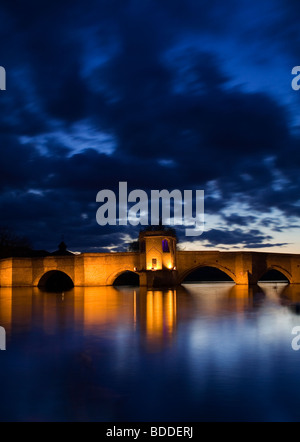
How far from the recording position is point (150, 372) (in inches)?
307

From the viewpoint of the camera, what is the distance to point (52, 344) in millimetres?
10812

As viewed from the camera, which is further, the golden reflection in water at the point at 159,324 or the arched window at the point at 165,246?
the arched window at the point at 165,246

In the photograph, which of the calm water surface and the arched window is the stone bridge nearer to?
the arched window

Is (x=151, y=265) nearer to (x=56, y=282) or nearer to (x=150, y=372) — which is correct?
(x=56, y=282)

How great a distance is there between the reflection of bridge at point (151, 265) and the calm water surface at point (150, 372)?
1062 inches

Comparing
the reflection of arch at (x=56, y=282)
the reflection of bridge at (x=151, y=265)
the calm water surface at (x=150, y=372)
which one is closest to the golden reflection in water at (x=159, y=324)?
the calm water surface at (x=150, y=372)

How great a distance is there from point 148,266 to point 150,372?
1334 inches

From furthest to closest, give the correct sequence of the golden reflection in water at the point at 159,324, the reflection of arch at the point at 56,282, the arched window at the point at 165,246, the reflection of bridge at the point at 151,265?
1. the reflection of arch at the point at 56,282
2. the arched window at the point at 165,246
3. the reflection of bridge at the point at 151,265
4. the golden reflection in water at the point at 159,324

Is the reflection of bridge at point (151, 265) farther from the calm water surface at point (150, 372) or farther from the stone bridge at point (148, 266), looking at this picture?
the calm water surface at point (150, 372)

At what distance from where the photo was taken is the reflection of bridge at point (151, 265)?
41719 mm

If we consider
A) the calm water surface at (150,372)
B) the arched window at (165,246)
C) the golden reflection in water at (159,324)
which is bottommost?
the calm water surface at (150,372)

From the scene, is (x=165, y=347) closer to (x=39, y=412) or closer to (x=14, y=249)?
(x=39, y=412)
